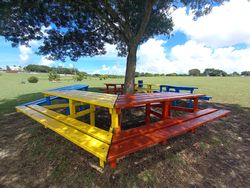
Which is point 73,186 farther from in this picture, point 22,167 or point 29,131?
point 29,131

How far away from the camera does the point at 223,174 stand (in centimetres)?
225

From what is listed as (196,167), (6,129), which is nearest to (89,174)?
(196,167)

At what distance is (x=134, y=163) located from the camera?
7.84ft

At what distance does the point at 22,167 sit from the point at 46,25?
5867 mm

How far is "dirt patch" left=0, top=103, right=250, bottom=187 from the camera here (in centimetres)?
208

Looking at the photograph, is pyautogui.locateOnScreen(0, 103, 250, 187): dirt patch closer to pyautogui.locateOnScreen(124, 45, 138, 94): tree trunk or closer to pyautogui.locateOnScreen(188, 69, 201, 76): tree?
pyautogui.locateOnScreen(124, 45, 138, 94): tree trunk

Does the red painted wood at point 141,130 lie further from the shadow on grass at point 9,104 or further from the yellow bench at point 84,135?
the shadow on grass at point 9,104

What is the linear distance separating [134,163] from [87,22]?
21.4 ft

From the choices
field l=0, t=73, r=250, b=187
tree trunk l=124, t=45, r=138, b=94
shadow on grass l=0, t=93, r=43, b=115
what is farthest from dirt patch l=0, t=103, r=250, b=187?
shadow on grass l=0, t=93, r=43, b=115

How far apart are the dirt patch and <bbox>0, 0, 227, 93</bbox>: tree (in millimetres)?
2713

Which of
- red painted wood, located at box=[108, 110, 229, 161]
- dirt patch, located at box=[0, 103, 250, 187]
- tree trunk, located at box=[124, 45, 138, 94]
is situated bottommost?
dirt patch, located at box=[0, 103, 250, 187]

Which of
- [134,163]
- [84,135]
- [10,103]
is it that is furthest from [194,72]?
[84,135]

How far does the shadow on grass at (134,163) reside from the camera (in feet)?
6.82

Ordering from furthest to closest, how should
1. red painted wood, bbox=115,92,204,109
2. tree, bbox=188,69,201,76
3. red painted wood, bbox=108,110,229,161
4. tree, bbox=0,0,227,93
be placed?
1. tree, bbox=188,69,201,76
2. tree, bbox=0,0,227,93
3. red painted wood, bbox=115,92,204,109
4. red painted wood, bbox=108,110,229,161
